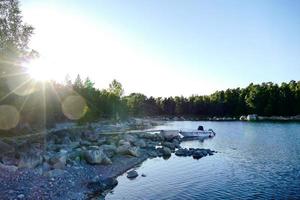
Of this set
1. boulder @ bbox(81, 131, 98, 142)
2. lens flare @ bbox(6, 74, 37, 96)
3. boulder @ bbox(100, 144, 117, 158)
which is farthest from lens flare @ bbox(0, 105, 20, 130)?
boulder @ bbox(100, 144, 117, 158)

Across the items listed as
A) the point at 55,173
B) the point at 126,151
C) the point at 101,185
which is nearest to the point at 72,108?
the point at 126,151

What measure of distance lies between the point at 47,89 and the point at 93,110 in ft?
156

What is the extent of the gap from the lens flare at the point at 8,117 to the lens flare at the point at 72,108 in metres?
42.0

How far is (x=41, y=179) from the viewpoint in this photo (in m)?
30.8

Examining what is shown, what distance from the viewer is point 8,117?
6050cm

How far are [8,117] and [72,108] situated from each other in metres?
50.5

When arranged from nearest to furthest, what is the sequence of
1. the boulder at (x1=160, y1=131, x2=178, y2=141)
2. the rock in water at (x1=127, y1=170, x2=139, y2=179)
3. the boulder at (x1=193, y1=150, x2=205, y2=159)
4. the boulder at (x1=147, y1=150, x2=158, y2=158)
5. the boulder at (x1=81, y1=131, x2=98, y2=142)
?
the rock in water at (x1=127, y1=170, x2=139, y2=179) → the boulder at (x1=193, y1=150, x2=205, y2=159) → the boulder at (x1=147, y1=150, x2=158, y2=158) → the boulder at (x1=81, y1=131, x2=98, y2=142) → the boulder at (x1=160, y1=131, x2=178, y2=141)

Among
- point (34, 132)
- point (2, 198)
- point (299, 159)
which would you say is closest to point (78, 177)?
point (2, 198)

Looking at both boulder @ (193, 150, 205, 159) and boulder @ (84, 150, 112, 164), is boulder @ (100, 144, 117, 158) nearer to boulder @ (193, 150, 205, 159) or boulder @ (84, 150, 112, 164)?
boulder @ (84, 150, 112, 164)

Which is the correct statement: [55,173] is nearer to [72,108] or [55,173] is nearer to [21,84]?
[21,84]

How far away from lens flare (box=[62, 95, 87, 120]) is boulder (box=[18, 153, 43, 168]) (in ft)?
230

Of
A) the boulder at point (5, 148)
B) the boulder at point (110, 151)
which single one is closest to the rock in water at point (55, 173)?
the boulder at point (5, 148)

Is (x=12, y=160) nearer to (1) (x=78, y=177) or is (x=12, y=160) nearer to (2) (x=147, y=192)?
(1) (x=78, y=177)

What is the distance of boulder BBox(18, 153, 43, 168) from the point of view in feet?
111
